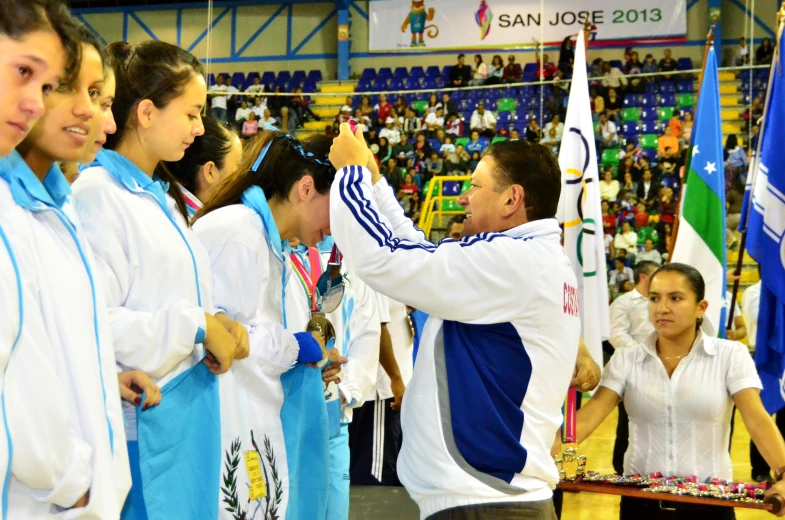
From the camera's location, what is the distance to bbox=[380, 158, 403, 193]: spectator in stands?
14.5 metres

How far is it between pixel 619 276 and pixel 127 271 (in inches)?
429

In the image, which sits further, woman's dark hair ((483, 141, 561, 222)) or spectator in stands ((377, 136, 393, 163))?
spectator in stands ((377, 136, 393, 163))

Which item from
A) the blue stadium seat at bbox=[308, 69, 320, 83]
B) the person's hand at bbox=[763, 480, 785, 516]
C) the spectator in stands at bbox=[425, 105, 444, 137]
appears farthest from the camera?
the blue stadium seat at bbox=[308, 69, 320, 83]

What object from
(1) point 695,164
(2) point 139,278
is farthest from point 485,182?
(1) point 695,164

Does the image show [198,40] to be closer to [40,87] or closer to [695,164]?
[695,164]

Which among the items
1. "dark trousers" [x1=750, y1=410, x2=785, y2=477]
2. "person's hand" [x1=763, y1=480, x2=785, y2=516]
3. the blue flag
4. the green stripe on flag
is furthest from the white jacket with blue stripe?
"dark trousers" [x1=750, y1=410, x2=785, y2=477]

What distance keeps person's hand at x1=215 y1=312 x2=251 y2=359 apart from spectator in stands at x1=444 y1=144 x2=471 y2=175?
13.0 meters

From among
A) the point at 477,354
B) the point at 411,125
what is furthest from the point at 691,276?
the point at 411,125

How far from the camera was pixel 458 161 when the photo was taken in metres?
15.0

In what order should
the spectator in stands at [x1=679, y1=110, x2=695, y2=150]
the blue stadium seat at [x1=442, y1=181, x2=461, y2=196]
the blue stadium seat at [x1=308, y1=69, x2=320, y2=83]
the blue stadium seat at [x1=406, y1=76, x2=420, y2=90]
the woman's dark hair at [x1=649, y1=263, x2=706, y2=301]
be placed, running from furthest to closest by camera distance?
the blue stadium seat at [x1=308, y1=69, x2=320, y2=83]
the blue stadium seat at [x1=406, y1=76, x2=420, y2=90]
the blue stadium seat at [x1=442, y1=181, x2=461, y2=196]
the spectator in stands at [x1=679, y1=110, x2=695, y2=150]
the woman's dark hair at [x1=649, y1=263, x2=706, y2=301]

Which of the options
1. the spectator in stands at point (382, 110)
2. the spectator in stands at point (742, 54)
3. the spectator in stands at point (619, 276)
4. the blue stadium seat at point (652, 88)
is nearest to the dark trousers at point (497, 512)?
the spectator in stands at point (619, 276)

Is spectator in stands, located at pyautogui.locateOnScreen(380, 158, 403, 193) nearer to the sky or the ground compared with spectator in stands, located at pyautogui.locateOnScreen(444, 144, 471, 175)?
nearer to the ground

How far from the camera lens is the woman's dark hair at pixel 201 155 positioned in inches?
104

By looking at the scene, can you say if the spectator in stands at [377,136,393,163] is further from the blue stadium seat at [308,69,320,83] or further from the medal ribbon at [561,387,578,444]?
the medal ribbon at [561,387,578,444]
